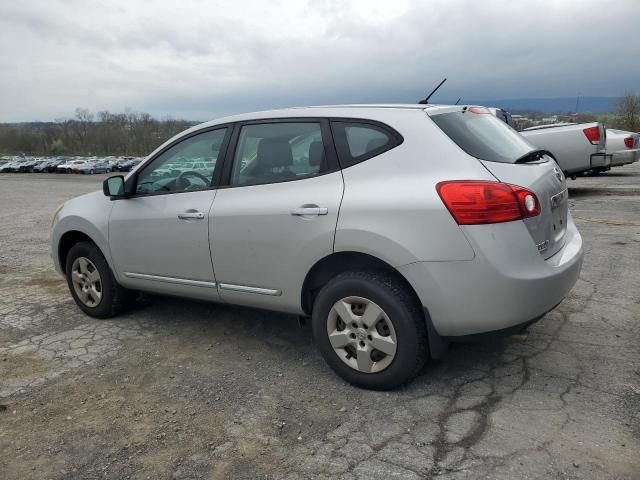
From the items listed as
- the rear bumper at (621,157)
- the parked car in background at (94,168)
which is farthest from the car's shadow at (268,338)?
the parked car in background at (94,168)

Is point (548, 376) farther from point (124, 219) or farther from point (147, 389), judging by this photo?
point (124, 219)

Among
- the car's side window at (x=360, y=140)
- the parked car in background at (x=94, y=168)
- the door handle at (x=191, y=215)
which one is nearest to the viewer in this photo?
the car's side window at (x=360, y=140)

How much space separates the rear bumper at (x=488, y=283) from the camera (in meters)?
2.87

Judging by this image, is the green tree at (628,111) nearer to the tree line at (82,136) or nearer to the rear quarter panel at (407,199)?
the rear quarter panel at (407,199)

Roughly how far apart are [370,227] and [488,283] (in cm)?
70

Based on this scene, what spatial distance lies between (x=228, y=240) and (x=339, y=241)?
909 mm

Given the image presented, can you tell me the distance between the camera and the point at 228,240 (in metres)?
3.74

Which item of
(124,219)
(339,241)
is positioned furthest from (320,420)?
(124,219)

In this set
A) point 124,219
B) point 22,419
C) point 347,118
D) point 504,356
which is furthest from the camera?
point 124,219

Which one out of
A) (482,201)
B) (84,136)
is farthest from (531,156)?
(84,136)

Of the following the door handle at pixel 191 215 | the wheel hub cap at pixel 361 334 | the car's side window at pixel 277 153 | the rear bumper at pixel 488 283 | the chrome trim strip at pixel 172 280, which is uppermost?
the car's side window at pixel 277 153

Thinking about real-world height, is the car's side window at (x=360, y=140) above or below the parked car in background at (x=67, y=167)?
above

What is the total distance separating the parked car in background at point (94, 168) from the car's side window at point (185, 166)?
198 ft

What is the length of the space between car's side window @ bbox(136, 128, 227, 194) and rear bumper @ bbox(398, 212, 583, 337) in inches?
68.8
